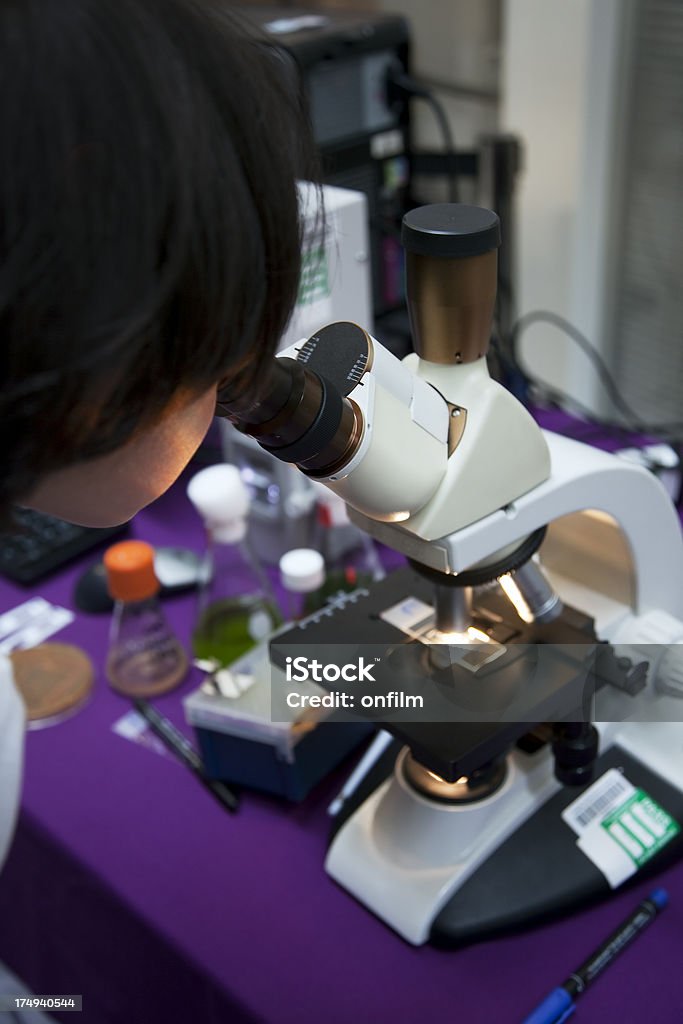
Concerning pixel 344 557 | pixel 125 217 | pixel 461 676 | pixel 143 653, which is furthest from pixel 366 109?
pixel 125 217

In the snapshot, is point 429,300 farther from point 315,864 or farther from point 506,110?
point 506,110

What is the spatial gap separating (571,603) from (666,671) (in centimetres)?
9

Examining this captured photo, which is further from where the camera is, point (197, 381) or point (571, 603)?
point (571, 603)

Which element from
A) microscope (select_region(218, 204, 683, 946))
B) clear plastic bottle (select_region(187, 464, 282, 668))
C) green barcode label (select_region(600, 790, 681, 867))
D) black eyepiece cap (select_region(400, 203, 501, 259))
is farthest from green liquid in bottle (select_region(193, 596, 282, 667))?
black eyepiece cap (select_region(400, 203, 501, 259))

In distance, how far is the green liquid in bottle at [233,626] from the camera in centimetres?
88

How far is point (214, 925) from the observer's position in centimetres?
67

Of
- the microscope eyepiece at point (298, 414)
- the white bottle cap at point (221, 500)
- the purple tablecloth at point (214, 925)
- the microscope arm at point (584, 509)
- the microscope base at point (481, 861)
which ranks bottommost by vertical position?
the purple tablecloth at point (214, 925)

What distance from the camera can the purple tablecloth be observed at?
61cm

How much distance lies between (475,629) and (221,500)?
0.30 m

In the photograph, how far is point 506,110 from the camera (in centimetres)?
161

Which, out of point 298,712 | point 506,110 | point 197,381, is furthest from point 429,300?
point 506,110

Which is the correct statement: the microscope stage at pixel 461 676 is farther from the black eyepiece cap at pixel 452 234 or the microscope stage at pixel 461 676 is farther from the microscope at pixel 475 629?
the black eyepiece cap at pixel 452 234

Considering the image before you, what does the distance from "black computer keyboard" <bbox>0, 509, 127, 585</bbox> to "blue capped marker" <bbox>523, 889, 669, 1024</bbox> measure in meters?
0.69

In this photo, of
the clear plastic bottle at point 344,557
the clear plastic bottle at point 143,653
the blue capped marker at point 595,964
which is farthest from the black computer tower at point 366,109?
the blue capped marker at point 595,964
